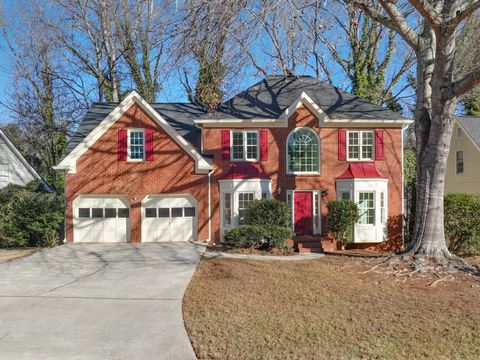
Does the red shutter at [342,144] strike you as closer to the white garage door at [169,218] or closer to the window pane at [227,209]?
the window pane at [227,209]

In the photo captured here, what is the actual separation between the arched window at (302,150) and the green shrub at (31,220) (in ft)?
32.3

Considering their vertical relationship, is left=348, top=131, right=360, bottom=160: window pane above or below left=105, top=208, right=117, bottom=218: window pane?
above

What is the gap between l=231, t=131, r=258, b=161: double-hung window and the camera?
703 inches

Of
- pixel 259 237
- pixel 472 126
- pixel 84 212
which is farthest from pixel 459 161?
pixel 84 212

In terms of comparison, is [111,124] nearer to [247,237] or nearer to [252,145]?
[252,145]

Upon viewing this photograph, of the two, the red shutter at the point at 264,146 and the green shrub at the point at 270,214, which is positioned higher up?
the red shutter at the point at 264,146

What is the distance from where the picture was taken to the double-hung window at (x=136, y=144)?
17.2 meters

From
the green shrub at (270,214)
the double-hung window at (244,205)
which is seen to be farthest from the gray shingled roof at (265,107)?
the green shrub at (270,214)

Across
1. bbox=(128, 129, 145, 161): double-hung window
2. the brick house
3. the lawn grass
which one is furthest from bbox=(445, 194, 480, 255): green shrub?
bbox=(128, 129, 145, 161): double-hung window

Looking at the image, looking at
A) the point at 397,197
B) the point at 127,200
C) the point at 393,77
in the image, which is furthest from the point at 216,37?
the point at 393,77

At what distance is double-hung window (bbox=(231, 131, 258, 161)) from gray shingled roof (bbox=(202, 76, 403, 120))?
32.2 inches

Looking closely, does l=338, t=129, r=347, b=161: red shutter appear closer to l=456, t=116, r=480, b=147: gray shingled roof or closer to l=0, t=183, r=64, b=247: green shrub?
l=0, t=183, r=64, b=247: green shrub

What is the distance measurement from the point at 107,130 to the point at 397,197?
12.9m

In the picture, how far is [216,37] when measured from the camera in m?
9.52
